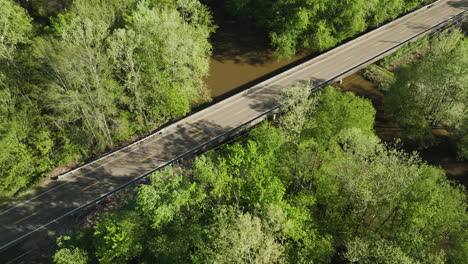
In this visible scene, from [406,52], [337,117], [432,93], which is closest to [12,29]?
[337,117]

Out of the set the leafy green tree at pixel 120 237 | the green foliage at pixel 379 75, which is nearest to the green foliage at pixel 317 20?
the green foliage at pixel 379 75

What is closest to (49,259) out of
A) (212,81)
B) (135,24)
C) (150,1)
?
(135,24)

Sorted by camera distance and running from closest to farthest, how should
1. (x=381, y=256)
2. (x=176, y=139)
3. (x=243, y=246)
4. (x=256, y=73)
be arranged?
(x=243, y=246) < (x=381, y=256) < (x=176, y=139) < (x=256, y=73)

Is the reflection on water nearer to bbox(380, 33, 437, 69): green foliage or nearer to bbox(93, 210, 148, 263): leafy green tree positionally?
bbox(380, 33, 437, 69): green foliage

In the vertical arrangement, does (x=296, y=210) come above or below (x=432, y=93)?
below

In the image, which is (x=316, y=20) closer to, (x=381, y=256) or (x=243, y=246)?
(x=381, y=256)
